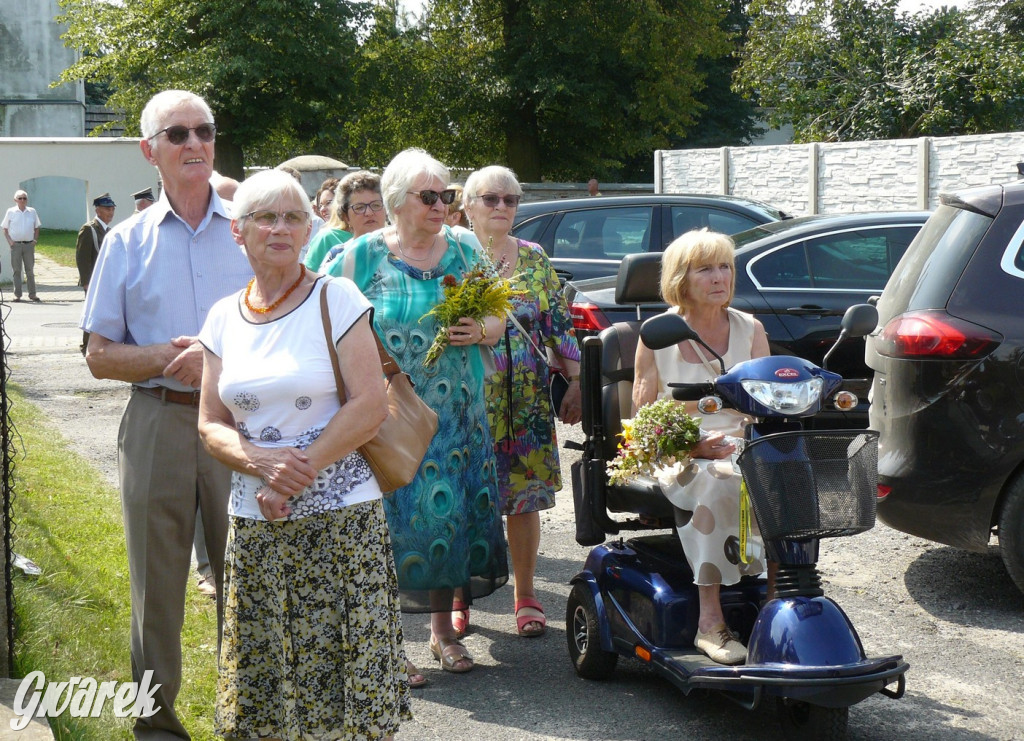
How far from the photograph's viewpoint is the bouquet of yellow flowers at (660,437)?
14.0ft

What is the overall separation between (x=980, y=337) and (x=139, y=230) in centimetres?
358

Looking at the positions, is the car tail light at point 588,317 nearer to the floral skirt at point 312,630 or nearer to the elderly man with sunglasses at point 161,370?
the elderly man with sunglasses at point 161,370

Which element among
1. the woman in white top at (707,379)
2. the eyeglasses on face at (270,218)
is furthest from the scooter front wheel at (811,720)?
the eyeglasses on face at (270,218)

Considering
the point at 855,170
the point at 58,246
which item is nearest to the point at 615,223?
the point at 855,170

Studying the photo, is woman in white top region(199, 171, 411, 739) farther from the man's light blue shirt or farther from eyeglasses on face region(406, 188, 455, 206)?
eyeglasses on face region(406, 188, 455, 206)

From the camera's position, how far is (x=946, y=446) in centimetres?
536

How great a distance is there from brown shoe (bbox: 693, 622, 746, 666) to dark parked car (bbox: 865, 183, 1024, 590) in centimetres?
165

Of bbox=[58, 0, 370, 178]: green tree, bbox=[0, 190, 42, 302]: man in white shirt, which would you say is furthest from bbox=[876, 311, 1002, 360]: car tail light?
bbox=[58, 0, 370, 178]: green tree

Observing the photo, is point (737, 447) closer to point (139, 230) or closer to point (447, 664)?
point (447, 664)

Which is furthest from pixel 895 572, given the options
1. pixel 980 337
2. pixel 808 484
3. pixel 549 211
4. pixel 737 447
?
pixel 549 211

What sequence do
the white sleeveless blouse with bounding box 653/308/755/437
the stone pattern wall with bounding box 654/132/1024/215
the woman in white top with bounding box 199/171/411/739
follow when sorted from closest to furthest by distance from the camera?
1. the woman in white top with bounding box 199/171/411/739
2. the white sleeveless blouse with bounding box 653/308/755/437
3. the stone pattern wall with bounding box 654/132/1024/215

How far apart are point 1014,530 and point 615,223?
632cm

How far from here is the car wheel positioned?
5309 mm

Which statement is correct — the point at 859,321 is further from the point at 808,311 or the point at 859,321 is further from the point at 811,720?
the point at 808,311
